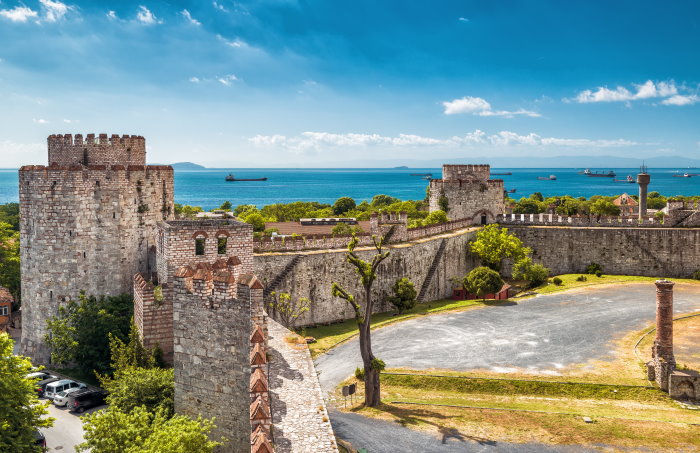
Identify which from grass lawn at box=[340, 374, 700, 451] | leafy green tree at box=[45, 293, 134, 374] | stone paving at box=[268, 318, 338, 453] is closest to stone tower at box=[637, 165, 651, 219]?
grass lawn at box=[340, 374, 700, 451]

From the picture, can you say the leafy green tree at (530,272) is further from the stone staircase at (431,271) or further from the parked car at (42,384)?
the parked car at (42,384)

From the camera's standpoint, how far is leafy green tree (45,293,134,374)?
69.5ft

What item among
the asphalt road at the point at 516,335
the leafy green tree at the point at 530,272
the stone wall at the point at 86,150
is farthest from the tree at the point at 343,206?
the stone wall at the point at 86,150

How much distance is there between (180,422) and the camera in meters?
12.3

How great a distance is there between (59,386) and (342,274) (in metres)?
15.2

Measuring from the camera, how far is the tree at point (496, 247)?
132 ft

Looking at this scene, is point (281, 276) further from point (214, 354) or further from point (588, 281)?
point (588, 281)

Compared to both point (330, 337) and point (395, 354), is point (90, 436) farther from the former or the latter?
point (330, 337)

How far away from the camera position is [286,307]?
29109 millimetres

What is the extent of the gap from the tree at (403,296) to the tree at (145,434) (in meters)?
21.2

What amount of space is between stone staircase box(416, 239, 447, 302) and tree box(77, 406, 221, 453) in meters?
24.5

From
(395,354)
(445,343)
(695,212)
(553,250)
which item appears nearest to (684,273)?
(695,212)

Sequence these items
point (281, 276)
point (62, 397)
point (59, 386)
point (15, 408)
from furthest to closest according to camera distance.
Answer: point (281, 276) < point (59, 386) < point (62, 397) < point (15, 408)

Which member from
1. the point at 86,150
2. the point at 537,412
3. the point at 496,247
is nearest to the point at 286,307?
the point at 86,150
